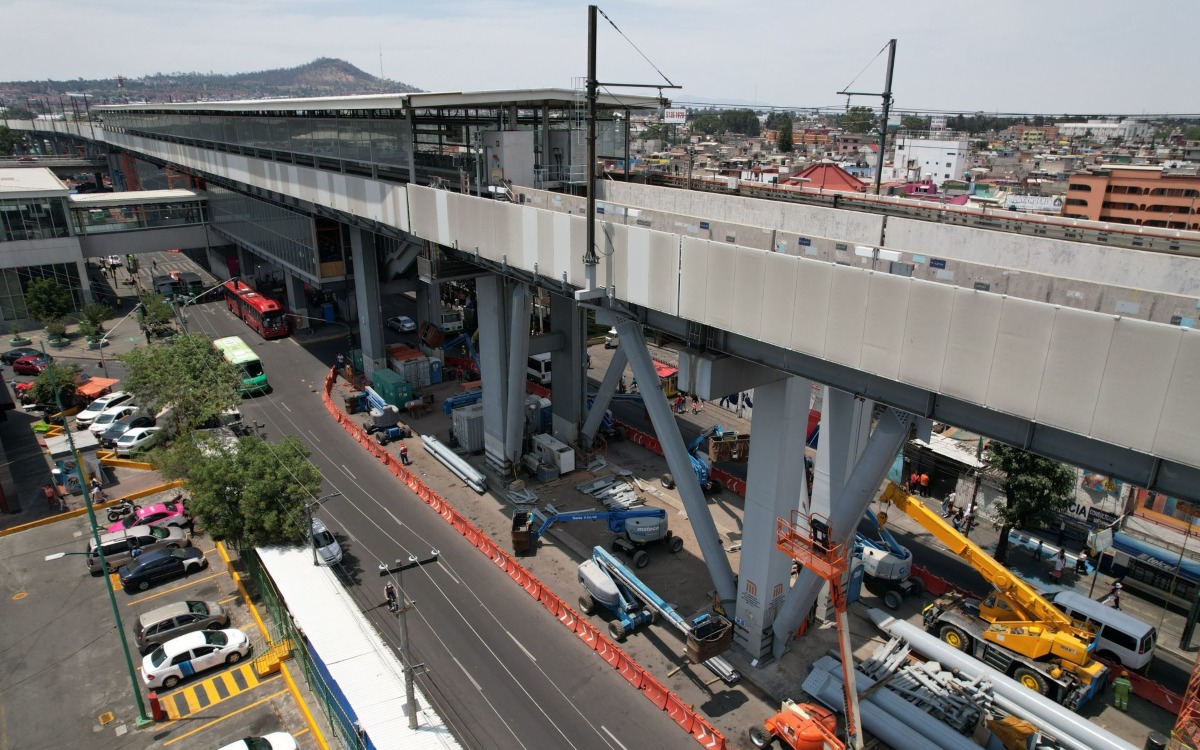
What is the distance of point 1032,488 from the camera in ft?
90.7

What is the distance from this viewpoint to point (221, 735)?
20859 millimetres

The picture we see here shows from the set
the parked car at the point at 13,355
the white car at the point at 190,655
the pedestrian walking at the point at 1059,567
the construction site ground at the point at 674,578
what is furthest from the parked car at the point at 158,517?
the pedestrian walking at the point at 1059,567

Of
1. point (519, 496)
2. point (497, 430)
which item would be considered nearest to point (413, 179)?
point (497, 430)

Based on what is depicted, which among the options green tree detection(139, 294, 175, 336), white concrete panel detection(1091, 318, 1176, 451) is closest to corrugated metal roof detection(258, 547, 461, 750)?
white concrete panel detection(1091, 318, 1176, 451)

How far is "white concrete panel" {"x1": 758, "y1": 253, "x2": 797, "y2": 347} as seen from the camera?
54.3 feet

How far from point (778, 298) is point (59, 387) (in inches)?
1757

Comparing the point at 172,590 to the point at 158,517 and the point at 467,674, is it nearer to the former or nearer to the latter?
the point at 158,517

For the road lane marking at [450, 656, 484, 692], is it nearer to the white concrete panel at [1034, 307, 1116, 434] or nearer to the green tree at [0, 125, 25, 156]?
the white concrete panel at [1034, 307, 1116, 434]

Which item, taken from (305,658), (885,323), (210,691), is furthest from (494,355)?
(885,323)

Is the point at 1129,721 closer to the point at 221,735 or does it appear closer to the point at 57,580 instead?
the point at 221,735

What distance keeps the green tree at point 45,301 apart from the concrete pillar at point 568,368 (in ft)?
158

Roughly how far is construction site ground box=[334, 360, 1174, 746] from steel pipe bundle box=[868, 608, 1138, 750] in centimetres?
175

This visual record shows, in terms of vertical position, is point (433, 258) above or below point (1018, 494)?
above

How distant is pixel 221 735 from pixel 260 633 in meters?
4.62
